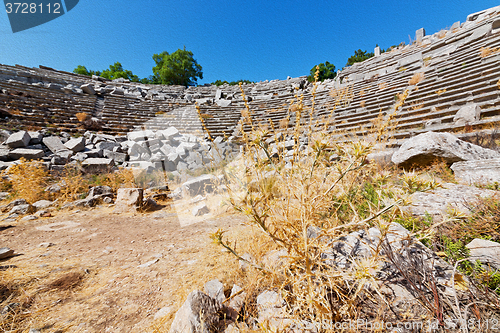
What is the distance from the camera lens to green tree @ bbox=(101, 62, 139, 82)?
2472cm

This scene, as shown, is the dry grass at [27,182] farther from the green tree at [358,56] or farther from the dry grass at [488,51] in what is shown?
the green tree at [358,56]

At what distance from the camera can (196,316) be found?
3.20 feet

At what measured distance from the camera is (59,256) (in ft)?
6.48

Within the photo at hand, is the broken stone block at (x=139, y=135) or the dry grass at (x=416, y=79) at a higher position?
the broken stone block at (x=139, y=135)

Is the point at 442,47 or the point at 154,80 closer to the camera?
the point at 442,47

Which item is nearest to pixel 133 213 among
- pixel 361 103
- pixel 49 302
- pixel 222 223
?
pixel 222 223

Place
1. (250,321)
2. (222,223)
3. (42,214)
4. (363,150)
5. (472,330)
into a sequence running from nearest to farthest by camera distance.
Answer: (472,330) → (363,150) → (250,321) → (222,223) → (42,214)

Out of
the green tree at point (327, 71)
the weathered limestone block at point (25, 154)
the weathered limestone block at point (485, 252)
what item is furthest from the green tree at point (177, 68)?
the weathered limestone block at point (485, 252)

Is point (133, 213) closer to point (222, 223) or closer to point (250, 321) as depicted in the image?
point (222, 223)

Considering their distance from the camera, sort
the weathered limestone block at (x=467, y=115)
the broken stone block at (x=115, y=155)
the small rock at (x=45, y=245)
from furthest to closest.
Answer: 1. the broken stone block at (x=115, y=155)
2. the weathered limestone block at (x=467, y=115)
3. the small rock at (x=45, y=245)

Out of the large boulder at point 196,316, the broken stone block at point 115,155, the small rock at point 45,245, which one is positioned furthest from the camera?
the broken stone block at point 115,155

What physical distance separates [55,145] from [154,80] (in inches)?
966

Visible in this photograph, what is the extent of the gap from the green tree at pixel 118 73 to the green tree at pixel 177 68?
11.7 feet

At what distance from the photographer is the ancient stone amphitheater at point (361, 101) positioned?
4.61 meters
